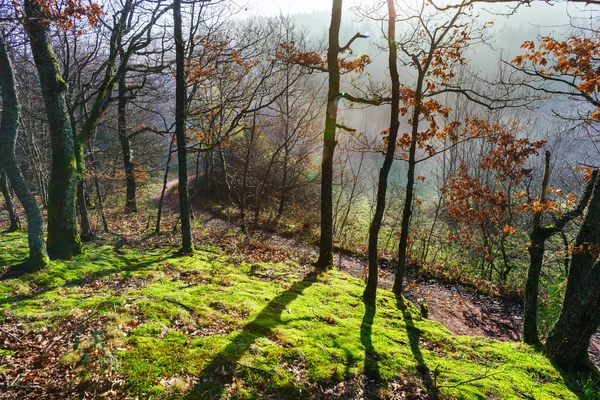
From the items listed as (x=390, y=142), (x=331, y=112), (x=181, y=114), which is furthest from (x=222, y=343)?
(x=181, y=114)

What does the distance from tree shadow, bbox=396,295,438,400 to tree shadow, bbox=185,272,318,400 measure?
221cm

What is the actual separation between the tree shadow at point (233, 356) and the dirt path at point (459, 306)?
5911 millimetres

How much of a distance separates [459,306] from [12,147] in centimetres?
1263

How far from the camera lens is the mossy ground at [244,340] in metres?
3.45

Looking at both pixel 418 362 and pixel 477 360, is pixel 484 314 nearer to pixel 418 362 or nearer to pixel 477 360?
pixel 477 360

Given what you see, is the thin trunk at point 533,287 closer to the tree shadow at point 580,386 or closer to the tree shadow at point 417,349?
the tree shadow at point 580,386

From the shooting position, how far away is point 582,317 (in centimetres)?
484

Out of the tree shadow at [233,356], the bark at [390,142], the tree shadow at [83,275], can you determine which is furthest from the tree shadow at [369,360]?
the tree shadow at [83,275]

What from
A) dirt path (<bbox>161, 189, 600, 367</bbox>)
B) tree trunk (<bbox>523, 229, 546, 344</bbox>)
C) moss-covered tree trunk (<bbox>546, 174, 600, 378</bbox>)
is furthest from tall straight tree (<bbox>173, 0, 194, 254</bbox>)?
moss-covered tree trunk (<bbox>546, 174, 600, 378</bbox>)

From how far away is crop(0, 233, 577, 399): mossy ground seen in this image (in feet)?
11.3

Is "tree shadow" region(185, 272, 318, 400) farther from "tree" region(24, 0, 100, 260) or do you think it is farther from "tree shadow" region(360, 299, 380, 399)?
"tree" region(24, 0, 100, 260)

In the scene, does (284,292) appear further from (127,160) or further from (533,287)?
(127,160)

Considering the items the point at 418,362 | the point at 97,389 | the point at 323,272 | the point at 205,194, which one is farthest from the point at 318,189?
the point at 97,389

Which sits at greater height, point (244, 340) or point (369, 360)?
point (244, 340)
